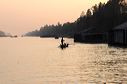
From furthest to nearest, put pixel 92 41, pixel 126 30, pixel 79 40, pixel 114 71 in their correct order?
1. pixel 79 40
2. pixel 92 41
3. pixel 126 30
4. pixel 114 71

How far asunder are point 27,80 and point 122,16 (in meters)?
160

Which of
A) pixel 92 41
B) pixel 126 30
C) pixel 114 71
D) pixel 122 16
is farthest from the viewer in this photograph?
pixel 122 16

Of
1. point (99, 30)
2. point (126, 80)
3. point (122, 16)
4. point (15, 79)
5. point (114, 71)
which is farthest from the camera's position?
point (122, 16)

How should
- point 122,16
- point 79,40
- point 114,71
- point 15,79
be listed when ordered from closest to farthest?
1. point 15,79
2. point 114,71
3. point 79,40
4. point 122,16

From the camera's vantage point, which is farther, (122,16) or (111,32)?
(122,16)

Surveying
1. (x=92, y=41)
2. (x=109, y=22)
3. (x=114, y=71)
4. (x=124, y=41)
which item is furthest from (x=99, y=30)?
(x=114, y=71)

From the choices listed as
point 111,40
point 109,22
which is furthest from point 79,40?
point 111,40

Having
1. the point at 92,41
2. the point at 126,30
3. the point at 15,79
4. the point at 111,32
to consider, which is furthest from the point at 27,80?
the point at 92,41

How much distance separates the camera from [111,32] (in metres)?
122

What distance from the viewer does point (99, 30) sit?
183m

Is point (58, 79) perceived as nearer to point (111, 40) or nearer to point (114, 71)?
point (114, 71)

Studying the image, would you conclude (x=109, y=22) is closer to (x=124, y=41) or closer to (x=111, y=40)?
(x=111, y=40)

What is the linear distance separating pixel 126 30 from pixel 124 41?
3769 mm

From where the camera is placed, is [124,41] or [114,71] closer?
[114,71]
